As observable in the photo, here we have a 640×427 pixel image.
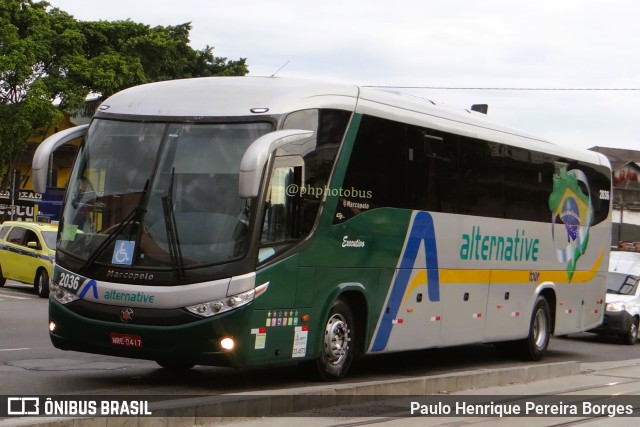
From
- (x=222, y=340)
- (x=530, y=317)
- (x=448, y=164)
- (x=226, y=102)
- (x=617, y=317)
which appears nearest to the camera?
(x=222, y=340)

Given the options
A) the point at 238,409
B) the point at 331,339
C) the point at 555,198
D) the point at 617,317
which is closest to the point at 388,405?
the point at 331,339

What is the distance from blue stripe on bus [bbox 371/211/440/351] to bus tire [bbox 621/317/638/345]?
1100cm

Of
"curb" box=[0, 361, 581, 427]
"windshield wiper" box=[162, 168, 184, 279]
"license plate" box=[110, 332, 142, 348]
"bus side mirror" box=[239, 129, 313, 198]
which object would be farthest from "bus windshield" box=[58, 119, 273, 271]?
"curb" box=[0, 361, 581, 427]

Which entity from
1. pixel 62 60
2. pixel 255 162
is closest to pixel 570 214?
pixel 255 162

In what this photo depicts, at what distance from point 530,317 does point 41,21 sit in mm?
37101

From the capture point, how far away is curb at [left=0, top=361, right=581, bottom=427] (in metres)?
8.52

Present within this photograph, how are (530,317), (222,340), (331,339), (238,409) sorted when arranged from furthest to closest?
(530,317) → (331,339) → (222,340) → (238,409)

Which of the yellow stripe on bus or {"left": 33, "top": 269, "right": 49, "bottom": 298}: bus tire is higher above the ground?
the yellow stripe on bus

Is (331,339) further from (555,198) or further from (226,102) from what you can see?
(555,198)

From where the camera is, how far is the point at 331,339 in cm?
1261

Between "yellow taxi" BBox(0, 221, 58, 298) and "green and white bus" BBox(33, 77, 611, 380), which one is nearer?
"green and white bus" BBox(33, 77, 611, 380)

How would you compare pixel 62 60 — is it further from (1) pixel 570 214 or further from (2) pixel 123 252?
(2) pixel 123 252

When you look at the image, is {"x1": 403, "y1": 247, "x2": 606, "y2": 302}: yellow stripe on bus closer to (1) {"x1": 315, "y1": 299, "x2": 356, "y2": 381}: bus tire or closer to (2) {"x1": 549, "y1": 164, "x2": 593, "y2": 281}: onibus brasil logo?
(2) {"x1": 549, "y1": 164, "x2": 593, "y2": 281}: onibus brasil logo

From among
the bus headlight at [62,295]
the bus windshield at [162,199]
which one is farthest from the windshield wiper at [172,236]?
the bus headlight at [62,295]
